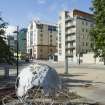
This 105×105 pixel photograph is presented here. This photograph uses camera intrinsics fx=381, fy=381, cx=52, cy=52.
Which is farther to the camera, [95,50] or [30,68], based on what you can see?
[95,50]

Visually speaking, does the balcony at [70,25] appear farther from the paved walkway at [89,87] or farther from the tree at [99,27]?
the tree at [99,27]

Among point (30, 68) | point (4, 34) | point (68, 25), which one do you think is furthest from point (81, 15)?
point (30, 68)

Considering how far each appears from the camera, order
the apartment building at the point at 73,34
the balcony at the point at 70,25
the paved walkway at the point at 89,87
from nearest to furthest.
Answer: the paved walkway at the point at 89,87, the apartment building at the point at 73,34, the balcony at the point at 70,25

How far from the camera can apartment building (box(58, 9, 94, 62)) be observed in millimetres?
153625

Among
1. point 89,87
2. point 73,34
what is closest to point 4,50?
point 89,87

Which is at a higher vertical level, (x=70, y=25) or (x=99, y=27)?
(x=70, y=25)

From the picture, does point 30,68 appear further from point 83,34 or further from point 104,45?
point 83,34

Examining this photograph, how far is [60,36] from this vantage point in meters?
171

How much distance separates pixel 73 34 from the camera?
155m

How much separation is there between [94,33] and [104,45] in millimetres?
1377

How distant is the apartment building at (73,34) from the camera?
154m

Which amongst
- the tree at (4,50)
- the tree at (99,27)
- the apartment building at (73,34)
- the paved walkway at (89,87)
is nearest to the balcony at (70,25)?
the apartment building at (73,34)

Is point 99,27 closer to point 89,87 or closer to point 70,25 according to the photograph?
point 89,87

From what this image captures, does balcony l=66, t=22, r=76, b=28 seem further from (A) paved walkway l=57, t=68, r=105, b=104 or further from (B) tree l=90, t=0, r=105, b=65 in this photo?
(B) tree l=90, t=0, r=105, b=65
